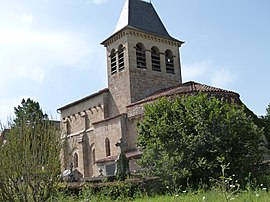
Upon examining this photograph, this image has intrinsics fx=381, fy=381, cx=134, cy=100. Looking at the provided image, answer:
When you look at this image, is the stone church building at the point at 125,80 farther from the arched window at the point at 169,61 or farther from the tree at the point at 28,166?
the tree at the point at 28,166

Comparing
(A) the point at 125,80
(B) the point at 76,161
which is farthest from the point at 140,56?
(B) the point at 76,161

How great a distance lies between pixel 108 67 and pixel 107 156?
8526 millimetres

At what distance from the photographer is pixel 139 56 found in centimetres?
3244

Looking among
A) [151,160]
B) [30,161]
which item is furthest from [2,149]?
[151,160]

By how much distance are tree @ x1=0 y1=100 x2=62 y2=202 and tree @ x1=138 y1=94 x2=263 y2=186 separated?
19.9 ft

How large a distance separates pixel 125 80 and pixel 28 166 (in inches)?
878

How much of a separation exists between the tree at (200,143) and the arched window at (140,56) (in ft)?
51.0

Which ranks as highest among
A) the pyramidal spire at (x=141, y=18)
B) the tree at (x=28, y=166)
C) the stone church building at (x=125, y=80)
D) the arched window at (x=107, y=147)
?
the pyramidal spire at (x=141, y=18)

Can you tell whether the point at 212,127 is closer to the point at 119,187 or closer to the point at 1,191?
the point at 119,187

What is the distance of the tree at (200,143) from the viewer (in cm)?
1495

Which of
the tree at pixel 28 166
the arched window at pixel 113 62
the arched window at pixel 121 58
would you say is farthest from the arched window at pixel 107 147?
the tree at pixel 28 166

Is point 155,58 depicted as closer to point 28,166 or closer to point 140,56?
point 140,56

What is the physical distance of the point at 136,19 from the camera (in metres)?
33.4

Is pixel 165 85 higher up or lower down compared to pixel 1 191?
higher up
